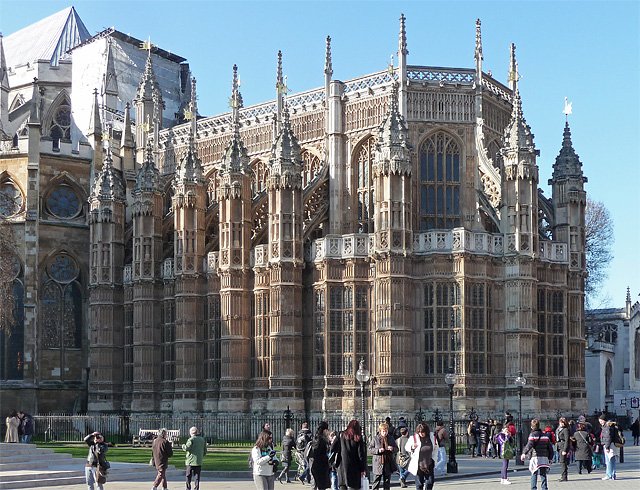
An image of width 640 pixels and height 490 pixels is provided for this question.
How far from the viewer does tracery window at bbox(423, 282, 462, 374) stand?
46.0 metres

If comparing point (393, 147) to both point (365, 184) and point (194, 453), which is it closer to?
point (365, 184)

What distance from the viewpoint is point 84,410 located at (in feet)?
197

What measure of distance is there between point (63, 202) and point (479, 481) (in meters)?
37.3

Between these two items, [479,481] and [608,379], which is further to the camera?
[608,379]

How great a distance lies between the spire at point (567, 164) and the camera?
165ft

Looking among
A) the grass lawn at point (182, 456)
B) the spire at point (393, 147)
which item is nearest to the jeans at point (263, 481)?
the grass lawn at point (182, 456)

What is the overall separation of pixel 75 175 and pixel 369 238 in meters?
21.7

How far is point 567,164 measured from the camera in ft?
166

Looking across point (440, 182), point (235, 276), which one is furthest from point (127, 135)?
point (440, 182)

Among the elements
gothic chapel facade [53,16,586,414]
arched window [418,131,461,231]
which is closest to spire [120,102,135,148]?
gothic chapel facade [53,16,586,414]

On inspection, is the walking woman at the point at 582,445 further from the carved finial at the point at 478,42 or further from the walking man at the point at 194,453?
the carved finial at the point at 478,42

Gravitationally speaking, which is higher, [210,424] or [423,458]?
[423,458]

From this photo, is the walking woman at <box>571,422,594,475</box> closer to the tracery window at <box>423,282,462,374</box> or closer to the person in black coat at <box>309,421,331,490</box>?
the tracery window at <box>423,282,462,374</box>

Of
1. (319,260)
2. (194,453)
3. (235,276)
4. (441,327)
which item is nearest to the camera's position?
(194,453)
